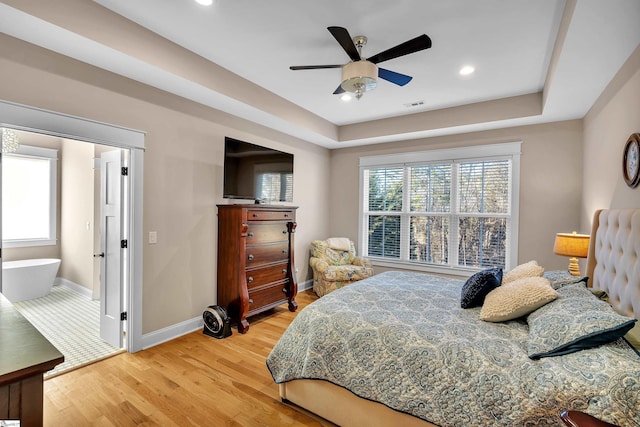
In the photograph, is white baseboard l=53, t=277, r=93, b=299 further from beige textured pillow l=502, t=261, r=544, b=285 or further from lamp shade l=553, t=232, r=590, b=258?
lamp shade l=553, t=232, r=590, b=258

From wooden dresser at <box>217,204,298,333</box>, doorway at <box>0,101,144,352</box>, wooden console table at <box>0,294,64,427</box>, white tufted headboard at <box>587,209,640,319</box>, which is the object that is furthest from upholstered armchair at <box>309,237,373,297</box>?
wooden console table at <box>0,294,64,427</box>

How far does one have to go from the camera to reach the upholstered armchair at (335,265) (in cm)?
452

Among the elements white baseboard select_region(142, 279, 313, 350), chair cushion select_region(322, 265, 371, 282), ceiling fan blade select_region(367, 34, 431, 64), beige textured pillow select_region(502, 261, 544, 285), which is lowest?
white baseboard select_region(142, 279, 313, 350)

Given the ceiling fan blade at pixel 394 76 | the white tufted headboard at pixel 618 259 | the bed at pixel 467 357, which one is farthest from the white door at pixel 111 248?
the white tufted headboard at pixel 618 259

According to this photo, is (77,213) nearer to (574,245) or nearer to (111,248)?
(111,248)

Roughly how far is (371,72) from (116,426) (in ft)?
10.1

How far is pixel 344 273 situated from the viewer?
4.51 metres

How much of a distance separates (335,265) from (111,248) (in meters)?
3.12

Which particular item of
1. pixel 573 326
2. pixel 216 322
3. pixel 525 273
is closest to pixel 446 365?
pixel 573 326

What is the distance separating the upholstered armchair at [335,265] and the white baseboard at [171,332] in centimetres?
183

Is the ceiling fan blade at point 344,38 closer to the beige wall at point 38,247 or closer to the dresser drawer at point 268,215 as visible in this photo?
the dresser drawer at point 268,215

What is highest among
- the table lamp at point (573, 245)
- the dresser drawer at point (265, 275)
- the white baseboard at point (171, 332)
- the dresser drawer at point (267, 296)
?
the table lamp at point (573, 245)

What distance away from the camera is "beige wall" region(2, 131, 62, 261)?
4.75m

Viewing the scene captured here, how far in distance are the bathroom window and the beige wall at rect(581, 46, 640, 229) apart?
24.0 feet
